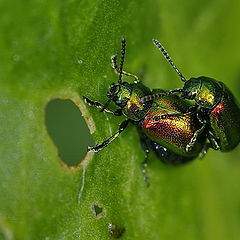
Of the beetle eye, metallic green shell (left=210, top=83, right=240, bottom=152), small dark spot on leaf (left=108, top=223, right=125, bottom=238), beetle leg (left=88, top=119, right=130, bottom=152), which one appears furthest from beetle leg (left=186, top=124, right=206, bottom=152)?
small dark spot on leaf (left=108, top=223, right=125, bottom=238)

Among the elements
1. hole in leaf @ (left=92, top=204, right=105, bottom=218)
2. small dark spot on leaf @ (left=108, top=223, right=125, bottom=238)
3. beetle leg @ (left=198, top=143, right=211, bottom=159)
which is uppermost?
hole in leaf @ (left=92, top=204, right=105, bottom=218)

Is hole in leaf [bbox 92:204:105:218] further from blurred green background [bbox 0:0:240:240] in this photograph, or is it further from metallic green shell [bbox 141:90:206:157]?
metallic green shell [bbox 141:90:206:157]

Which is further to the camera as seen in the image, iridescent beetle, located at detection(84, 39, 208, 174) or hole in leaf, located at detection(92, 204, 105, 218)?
iridescent beetle, located at detection(84, 39, 208, 174)

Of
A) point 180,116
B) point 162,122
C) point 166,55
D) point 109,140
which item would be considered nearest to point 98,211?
point 109,140

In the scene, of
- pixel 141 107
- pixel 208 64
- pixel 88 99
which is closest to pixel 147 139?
pixel 141 107

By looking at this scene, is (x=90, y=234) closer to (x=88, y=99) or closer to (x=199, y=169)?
(x=88, y=99)

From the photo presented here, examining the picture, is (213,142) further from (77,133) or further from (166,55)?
(77,133)

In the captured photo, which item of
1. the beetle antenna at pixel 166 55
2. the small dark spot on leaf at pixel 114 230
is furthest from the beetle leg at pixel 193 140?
the small dark spot on leaf at pixel 114 230

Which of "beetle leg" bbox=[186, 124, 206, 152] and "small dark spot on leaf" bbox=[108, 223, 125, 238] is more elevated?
"beetle leg" bbox=[186, 124, 206, 152]
